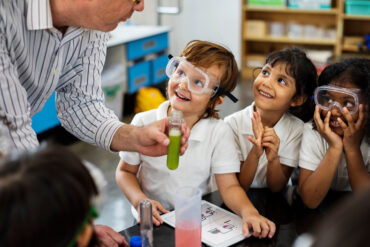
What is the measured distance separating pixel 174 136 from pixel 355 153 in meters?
0.74

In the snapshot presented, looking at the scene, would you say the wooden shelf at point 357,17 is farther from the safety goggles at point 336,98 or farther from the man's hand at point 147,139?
the man's hand at point 147,139

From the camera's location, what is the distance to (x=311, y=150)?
1.84m

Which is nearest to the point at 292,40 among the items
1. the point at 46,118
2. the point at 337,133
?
the point at 46,118

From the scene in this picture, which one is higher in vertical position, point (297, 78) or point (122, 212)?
point (297, 78)

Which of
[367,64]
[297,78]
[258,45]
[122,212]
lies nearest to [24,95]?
Answer: [297,78]

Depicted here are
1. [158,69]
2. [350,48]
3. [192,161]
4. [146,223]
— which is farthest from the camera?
[350,48]

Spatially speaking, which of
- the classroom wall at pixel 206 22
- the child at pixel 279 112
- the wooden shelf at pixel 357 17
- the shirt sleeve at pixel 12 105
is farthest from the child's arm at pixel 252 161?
the classroom wall at pixel 206 22

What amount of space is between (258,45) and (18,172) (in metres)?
6.08

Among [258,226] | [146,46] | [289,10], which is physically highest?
[289,10]

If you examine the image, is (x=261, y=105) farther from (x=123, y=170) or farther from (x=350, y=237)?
(x=350, y=237)

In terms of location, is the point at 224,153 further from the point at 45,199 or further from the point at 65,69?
the point at 45,199

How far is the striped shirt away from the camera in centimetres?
138

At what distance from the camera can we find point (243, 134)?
200 cm

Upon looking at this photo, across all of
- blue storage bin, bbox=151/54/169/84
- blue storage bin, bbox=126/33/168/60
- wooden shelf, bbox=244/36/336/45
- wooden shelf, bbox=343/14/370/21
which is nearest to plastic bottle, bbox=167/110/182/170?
blue storage bin, bbox=126/33/168/60
